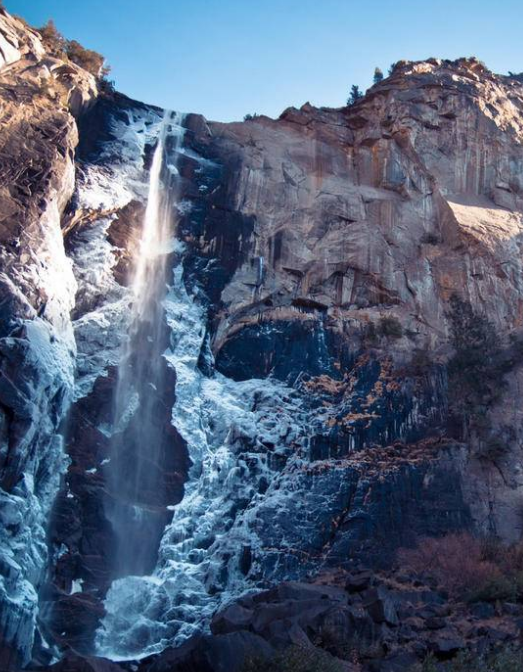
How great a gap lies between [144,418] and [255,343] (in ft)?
17.8

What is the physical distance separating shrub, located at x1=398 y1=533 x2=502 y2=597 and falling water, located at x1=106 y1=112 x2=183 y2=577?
25.1ft

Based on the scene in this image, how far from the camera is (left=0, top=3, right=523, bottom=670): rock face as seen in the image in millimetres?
23938

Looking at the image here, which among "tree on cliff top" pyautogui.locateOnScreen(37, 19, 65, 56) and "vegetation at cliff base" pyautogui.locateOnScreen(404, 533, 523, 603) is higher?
"tree on cliff top" pyautogui.locateOnScreen(37, 19, 65, 56)

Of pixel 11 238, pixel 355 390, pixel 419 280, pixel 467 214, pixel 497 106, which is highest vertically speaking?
pixel 497 106

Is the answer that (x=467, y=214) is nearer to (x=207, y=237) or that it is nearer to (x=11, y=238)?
(x=207, y=237)

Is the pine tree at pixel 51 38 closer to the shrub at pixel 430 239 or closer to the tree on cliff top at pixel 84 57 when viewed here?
the tree on cliff top at pixel 84 57

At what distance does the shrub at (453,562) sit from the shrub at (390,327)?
8.36m

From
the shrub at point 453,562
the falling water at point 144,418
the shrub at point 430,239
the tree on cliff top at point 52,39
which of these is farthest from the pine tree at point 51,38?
the shrub at point 453,562

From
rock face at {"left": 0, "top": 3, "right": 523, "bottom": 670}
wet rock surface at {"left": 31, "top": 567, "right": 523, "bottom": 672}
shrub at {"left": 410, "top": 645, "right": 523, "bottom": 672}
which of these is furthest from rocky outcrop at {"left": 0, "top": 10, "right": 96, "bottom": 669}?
shrub at {"left": 410, "top": 645, "right": 523, "bottom": 672}

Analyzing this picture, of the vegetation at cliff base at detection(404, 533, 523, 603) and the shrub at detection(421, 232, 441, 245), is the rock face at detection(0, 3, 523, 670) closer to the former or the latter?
the shrub at detection(421, 232, 441, 245)

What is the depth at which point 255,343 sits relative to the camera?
3139 centimetres

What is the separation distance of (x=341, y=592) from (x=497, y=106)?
28.8 metres

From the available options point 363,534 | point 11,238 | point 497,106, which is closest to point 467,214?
point 497,106

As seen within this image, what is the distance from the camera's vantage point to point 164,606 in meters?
23.7
